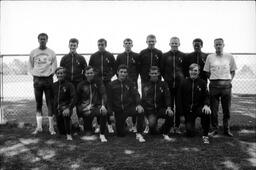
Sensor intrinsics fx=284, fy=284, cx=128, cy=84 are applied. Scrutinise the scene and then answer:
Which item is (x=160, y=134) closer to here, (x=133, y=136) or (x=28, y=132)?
(x=133, y=136)

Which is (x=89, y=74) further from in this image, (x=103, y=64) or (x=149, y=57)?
(x=149, y=57)

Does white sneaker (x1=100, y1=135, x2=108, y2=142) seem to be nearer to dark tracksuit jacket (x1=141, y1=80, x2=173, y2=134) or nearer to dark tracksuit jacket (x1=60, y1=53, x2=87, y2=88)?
dark tracksuit jacket (x1=141, y1=80, x2=173, y2=134)

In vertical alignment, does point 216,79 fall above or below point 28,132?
above

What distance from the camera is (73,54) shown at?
248 inches

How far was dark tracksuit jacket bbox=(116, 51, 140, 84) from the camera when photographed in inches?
251

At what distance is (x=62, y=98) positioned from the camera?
5.96 m

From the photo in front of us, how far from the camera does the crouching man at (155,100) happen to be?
5852mm

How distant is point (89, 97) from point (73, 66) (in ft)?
2.65

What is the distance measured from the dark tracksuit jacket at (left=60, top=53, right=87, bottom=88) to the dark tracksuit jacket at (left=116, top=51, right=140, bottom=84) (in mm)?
906

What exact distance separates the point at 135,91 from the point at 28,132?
2.52 meters

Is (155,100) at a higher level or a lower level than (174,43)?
lower

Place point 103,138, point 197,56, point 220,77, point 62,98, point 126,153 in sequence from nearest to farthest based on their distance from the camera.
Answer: point 126,153
point 103,138
point 220,77
point 62,98
point 197,56

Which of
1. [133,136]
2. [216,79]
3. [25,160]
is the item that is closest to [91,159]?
[25,160]

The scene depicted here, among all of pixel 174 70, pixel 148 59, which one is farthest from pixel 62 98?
pixel 174 70
